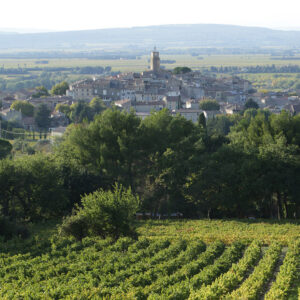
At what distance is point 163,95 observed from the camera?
109562 millimetres

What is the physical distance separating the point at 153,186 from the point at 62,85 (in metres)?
89.6

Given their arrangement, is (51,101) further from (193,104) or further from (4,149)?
(4,149)

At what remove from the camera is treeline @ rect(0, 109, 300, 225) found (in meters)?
28.9

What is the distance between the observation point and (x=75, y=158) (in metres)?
32.8

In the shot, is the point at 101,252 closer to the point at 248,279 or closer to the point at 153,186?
the point at 248,279

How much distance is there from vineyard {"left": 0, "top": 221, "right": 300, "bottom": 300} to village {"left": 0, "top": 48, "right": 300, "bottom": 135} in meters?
65.7

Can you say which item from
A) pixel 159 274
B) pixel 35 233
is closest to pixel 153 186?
pixel 35 233

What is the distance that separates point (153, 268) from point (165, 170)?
14.2 metres

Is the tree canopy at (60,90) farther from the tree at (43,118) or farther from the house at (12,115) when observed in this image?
the tree at (43,118)

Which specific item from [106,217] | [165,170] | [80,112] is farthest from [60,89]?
[106,217]

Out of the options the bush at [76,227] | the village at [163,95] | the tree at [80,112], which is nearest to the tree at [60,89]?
the village at [163,95]

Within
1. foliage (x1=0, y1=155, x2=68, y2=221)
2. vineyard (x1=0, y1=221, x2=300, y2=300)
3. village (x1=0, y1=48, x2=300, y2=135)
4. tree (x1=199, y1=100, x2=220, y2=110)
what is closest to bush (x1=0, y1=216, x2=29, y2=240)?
vineyard (x1=0, y1=221, x2=300, y2=300)

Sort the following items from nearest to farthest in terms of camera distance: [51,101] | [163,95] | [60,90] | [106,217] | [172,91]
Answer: [106,217]
[51,101]
[163,95]
[172,91]
[60,90]

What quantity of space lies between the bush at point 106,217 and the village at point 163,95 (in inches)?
2518
